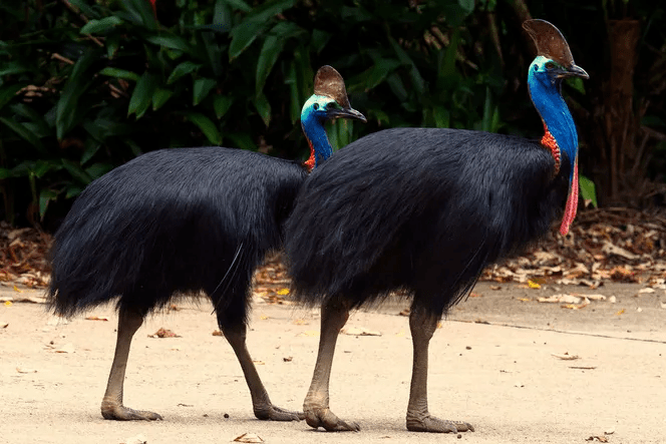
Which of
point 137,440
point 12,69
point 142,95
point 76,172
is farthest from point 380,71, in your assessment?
point 137,440

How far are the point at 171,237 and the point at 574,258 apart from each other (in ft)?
19.3

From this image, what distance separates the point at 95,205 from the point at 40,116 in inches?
229

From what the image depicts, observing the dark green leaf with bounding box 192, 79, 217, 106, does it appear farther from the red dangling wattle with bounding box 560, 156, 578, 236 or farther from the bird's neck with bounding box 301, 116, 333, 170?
the red dangling wattle with bounding box 560, 156, 578, 236

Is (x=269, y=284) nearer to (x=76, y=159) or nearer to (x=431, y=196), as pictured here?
(x=76, y=159)

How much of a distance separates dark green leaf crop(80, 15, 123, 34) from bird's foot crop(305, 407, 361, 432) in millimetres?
5746

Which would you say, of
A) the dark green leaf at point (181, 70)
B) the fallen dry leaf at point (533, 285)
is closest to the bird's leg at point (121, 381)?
the fallen dry leaf at point (533, 285)

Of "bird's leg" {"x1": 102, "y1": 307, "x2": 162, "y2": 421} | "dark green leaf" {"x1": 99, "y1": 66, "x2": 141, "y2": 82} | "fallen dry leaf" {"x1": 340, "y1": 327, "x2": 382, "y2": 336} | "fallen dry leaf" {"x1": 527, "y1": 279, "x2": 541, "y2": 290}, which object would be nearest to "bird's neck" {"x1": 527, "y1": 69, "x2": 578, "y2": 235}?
"bird's leg" {"x1": 102, "y1": 307, "x2": 162, "y2": 421}

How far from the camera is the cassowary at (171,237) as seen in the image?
491cm

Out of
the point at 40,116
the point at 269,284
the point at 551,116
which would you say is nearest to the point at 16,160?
the point at 40,116

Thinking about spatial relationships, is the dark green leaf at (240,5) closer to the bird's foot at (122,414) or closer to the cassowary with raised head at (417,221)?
the cassowary with raised head at (417,221)

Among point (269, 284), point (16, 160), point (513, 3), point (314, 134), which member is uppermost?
point (513, 3)

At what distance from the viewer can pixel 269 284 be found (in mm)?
9352

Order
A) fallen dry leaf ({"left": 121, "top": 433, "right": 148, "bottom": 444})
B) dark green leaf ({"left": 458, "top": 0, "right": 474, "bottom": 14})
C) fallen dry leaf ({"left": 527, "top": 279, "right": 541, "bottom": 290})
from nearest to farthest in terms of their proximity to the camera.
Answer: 1. fallen dry leaf ({"left": 121, "top": 433, "right": 148, "bottom": 444})
2. fallen dry leaf ({"left": 527, "top": 279, "right": 541, "bottom": 290})
3. dark green leaf ({"left": 458, "top": 0, "right": 474, "bottom": 14})

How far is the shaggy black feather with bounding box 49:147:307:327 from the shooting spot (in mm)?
4906
